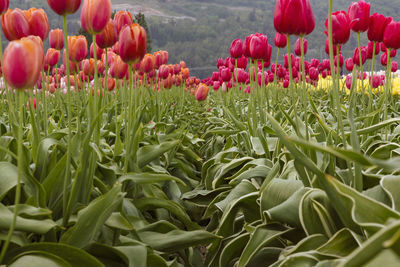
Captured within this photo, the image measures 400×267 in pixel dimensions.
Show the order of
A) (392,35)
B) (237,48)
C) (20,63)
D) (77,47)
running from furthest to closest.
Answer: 1. (237,48)
2. (77,47)
3. (392,35)
4. (20,63)

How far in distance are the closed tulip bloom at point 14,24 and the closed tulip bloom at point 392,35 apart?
1461 mm

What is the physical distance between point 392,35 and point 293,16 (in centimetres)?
72

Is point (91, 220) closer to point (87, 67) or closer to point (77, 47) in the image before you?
point (77, 47)

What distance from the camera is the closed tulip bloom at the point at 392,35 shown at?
175 cm

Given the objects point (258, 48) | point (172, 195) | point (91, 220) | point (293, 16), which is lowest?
point (172, 195)

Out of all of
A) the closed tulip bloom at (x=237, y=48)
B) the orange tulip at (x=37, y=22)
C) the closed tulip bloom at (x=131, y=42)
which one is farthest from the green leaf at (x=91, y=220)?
the closed tulip bloom at (x=237, y=48)

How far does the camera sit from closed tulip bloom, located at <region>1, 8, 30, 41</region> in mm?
1484

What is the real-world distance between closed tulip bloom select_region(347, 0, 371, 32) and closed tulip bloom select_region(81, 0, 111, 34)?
39.3 inches

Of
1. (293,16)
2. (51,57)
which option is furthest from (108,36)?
(51,57)

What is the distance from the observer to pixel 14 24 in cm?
Answer: 150

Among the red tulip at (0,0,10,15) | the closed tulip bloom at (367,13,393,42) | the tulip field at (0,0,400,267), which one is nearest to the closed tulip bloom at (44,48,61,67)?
the tulip field at (0,0,400,267)

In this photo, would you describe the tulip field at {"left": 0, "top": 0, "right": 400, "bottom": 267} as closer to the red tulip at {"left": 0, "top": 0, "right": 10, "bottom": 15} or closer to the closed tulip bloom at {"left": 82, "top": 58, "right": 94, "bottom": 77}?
the red tulip at {"left": 0, "top": 0, "right": 10, "bottom": 15}

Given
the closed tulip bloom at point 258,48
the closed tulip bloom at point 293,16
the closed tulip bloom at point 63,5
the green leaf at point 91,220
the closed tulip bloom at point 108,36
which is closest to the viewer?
the green leaf at point 91,220

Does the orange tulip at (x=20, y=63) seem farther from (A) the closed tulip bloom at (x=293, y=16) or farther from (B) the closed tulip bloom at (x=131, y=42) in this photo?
(A) the closed tulip bloom at (x=293, y=16)
